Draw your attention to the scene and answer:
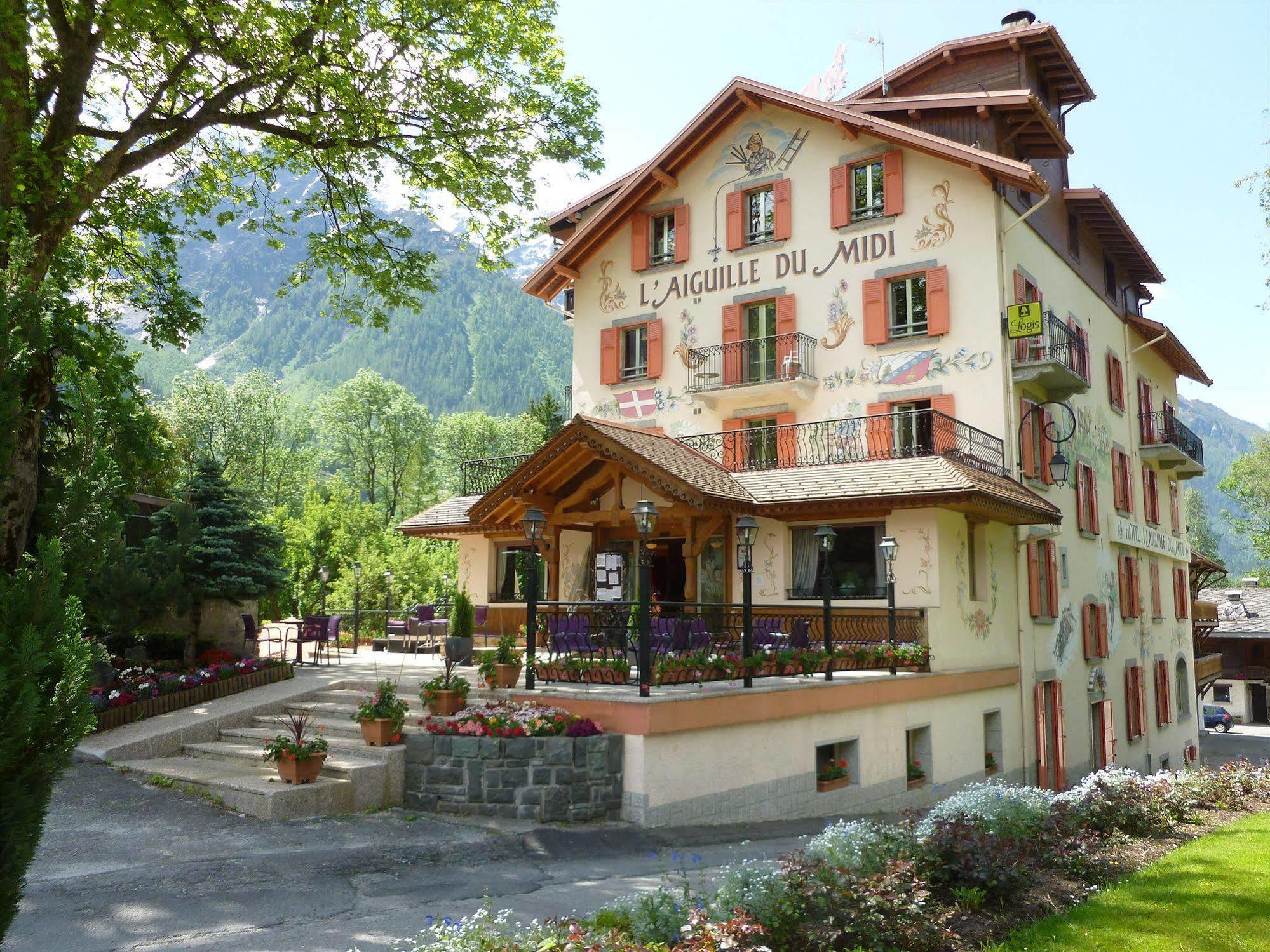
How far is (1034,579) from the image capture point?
19688 mm

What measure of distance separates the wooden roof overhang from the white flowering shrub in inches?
579

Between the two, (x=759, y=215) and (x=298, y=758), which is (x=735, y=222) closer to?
(x=759, y=215)

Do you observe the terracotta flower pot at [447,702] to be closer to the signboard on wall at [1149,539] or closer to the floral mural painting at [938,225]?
the floral mural painting at [938,225]

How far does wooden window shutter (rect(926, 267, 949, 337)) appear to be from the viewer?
61.2ft

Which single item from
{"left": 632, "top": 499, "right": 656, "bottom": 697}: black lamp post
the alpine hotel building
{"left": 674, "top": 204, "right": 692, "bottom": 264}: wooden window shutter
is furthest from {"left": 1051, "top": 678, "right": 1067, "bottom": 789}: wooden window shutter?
{"left": 632, "top": 499, "right": 656, "bottom": 697}: black lamp post

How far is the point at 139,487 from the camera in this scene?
31969 mm

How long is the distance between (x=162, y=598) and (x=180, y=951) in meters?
9.52

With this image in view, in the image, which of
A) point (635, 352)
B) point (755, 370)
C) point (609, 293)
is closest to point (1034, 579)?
point (755, 370)

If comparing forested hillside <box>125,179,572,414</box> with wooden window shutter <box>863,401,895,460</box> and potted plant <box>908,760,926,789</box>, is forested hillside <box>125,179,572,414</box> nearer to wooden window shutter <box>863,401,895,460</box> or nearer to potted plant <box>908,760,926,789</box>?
wooden window shutter <box>863,401,895,460</box>

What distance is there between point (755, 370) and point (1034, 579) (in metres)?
7.05

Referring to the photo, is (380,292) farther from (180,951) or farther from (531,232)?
(180,951)

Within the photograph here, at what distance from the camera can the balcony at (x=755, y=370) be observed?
65.4ft

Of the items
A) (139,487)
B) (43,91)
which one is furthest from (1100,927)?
(139,487)

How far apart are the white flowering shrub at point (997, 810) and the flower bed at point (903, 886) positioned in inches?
0.6
